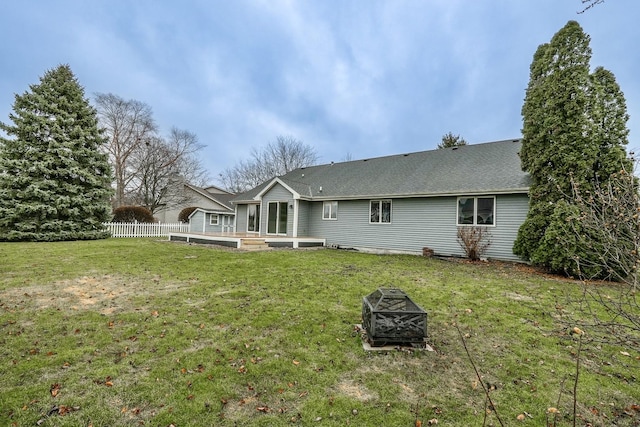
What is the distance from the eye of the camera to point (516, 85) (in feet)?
53.4

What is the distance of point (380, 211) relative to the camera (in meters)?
13.9

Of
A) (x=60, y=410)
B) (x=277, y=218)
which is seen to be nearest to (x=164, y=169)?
(x=277, y=218)

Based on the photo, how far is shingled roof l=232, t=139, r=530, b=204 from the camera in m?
11.4

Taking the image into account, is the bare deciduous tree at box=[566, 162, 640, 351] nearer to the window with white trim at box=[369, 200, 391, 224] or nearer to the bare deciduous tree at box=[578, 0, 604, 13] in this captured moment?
the bare deciduous tree at box=[578, 0, 604, 13]

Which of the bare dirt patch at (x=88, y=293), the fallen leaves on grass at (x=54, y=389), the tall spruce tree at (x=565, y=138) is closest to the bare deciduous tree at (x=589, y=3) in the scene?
the tall spruce tree at (x=565, y=138)

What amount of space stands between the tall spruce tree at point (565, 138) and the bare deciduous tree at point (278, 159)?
1152 inches

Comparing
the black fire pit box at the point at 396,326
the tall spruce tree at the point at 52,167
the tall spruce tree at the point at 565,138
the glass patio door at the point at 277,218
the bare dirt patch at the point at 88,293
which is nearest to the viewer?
the black fire pit box at the point at 396,326

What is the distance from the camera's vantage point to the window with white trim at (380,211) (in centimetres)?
1375

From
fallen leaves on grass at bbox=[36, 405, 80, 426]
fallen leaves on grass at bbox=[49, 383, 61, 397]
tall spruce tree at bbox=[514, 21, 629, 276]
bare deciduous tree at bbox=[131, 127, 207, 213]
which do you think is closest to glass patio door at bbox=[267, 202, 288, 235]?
tall spruce tree at bbox=[514, 21, 629, 276]

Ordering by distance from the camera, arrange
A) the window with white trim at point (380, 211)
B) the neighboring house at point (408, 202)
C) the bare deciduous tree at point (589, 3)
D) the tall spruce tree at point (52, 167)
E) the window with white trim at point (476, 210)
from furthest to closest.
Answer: the tall spruce tree at point (52, 167) < the window with white trim at point (380, 211) < the window with white trim at point (476, 210) < the neighboring house at point (408, 202) < the bare deciduous tree at point (589, 3)

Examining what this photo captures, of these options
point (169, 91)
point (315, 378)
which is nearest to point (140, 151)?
point (169, 91)

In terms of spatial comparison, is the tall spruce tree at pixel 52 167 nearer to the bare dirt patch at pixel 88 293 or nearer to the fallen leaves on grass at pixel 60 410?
the bare dirt patch at pixel 88 293

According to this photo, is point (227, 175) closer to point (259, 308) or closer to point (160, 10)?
point (160, 10)

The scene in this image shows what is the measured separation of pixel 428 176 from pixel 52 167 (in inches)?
763
